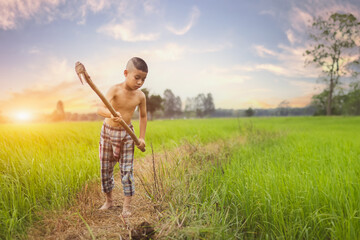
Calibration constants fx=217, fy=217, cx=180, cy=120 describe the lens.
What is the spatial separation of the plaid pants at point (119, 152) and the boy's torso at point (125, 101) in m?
0.12

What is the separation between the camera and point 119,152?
262 cm

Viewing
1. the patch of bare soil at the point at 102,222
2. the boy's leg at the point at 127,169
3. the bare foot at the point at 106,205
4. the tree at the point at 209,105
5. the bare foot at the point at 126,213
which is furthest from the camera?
the tree at the point at 209,105

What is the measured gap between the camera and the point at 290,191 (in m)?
2.64

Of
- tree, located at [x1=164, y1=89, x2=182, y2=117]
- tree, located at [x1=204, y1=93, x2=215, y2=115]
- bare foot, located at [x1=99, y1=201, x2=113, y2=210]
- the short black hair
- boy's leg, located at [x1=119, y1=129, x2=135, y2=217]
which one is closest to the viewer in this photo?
the short black hair

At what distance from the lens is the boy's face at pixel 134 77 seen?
2233mm

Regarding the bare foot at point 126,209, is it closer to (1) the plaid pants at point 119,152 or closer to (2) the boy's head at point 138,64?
(1) the plaid pants at point 119,152

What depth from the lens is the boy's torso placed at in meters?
2.47

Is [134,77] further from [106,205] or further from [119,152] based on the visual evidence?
[106,205]

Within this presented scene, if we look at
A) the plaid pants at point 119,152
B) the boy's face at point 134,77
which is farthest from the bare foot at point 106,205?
the boy's face at point 134,77

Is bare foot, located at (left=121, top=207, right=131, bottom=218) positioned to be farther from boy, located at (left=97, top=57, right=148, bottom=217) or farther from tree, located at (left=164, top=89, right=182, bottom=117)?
tree, located at (left=164, top=89, right=182, bottom=117)

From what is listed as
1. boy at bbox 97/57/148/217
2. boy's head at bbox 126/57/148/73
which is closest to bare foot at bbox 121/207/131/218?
boy at bbox 97/57/148/217

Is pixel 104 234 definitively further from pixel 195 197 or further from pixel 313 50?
pixel 313 50

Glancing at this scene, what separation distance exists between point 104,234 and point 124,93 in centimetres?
143

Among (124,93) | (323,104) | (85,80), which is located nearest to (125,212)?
(124,93)
